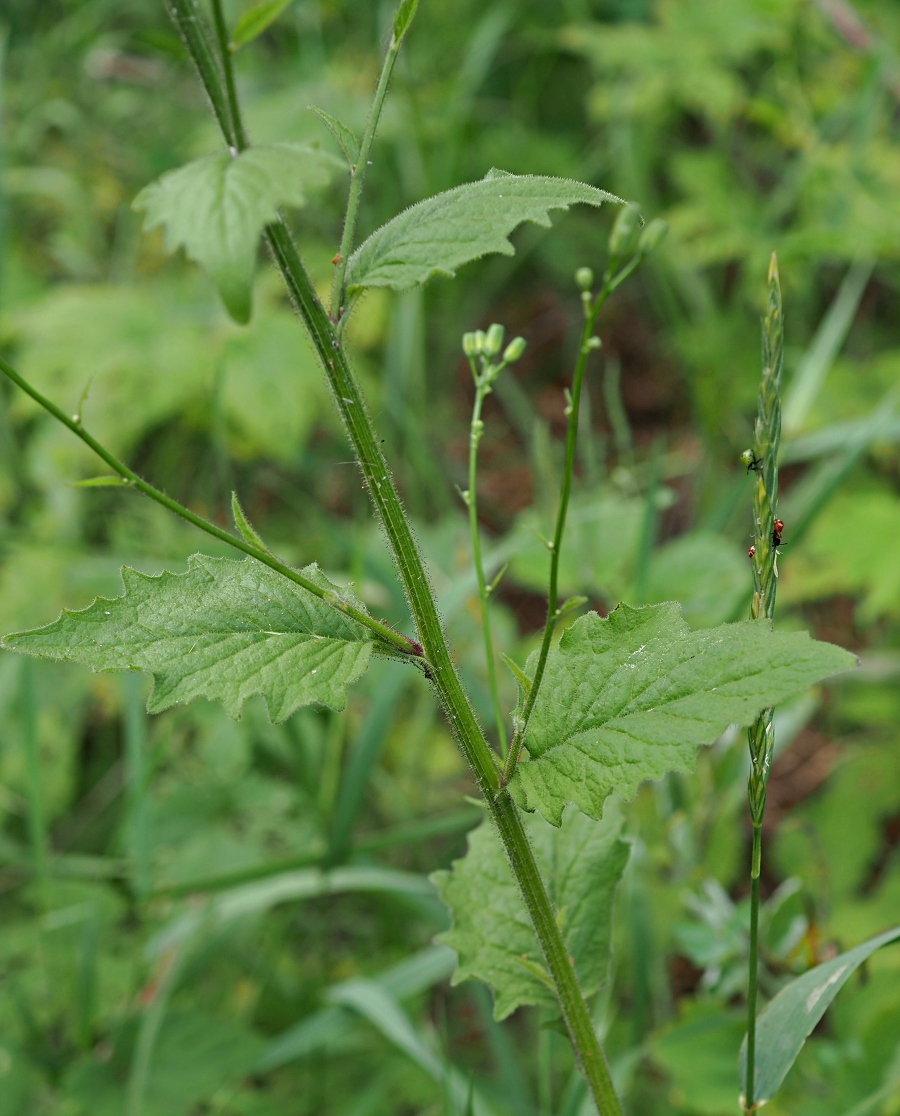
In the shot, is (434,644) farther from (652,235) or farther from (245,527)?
(652,235)

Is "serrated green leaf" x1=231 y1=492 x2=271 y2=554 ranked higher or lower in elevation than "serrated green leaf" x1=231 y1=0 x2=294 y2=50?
lower

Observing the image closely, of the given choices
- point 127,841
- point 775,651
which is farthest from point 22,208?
point 775,651

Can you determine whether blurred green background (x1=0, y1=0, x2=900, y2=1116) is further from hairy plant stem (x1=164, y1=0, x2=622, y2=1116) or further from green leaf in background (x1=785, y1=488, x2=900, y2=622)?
hairy plant stem (x1=164, y1=0, x2=622, y2=1116)

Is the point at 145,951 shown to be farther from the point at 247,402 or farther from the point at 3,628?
the point at 247,402

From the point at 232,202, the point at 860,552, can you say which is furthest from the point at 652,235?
the point at 860,552

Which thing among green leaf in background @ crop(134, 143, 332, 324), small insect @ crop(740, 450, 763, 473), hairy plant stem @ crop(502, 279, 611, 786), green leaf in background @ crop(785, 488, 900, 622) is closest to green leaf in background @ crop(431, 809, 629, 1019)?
hairy plant stem @ crop(502, 279, 611, 786)

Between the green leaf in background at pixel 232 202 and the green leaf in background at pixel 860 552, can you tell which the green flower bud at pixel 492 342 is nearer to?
the green leaf in background at pixel 232 202

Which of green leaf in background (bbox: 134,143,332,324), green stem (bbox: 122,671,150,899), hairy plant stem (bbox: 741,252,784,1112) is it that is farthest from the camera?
green stem (bbox: 122,671,150,899)
